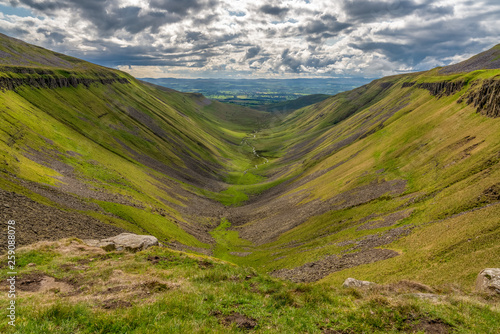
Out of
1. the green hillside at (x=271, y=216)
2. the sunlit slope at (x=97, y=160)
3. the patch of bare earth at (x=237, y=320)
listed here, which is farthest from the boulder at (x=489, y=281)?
the sunlit slope at (x=97, y=160)

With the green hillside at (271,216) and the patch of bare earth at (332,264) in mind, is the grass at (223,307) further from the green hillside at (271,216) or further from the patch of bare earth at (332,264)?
the patch of bare earth at (332,264)

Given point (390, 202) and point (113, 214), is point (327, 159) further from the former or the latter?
point (113, 214)

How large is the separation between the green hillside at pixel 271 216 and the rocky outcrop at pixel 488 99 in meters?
0.49

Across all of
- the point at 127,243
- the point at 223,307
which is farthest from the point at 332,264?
the point at 127,243

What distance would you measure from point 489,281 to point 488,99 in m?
76.8

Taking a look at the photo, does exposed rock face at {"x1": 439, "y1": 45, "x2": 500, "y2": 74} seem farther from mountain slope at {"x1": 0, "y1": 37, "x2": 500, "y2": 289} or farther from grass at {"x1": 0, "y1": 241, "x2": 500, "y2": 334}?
grass at {"x1": 0, "y1": 241, "x2": 500, "y2": 334}

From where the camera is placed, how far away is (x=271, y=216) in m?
98.6

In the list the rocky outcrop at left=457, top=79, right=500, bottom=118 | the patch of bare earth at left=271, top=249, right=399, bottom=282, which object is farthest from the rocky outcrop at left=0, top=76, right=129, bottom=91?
the rocky outcrop at left=457, top=79, right=500, bottom=118

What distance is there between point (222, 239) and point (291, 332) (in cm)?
7549

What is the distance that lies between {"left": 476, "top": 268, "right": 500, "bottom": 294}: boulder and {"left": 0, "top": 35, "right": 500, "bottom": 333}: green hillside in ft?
4.47

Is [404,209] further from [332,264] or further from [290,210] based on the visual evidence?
[290,210]

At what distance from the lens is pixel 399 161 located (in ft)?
277

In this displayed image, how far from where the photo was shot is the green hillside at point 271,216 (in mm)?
16875

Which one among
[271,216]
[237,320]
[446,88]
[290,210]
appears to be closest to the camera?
[237,320]
